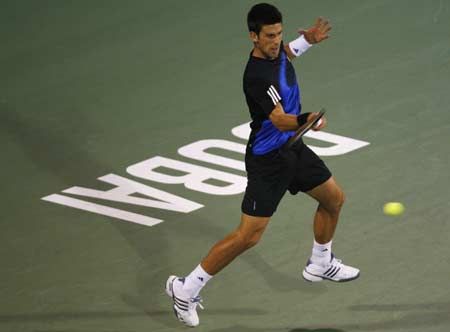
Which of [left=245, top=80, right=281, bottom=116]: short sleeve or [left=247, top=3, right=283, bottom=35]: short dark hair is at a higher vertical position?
[left=247, top=3, right=283, bottom=35]: short dark hair

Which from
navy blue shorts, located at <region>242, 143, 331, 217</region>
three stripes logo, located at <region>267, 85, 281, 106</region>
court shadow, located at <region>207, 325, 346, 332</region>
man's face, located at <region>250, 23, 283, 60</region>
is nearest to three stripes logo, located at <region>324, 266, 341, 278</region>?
court shadow, located at <region>207, 325, 346, 332</region>

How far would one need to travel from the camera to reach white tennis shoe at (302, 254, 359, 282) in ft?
29.2

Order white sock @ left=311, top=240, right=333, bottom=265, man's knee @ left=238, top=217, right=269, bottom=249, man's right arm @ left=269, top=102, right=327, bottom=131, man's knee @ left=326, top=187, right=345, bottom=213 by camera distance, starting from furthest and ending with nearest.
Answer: white sock @ left=311, top=240, right=333, bottom=265, man's knee @ left=326, top=187, right=345, bottom=213, man's knee @ left=238, top=217, right=269, bottom=249, man's right arm @ left=269, top=102, right=327, bottom=131

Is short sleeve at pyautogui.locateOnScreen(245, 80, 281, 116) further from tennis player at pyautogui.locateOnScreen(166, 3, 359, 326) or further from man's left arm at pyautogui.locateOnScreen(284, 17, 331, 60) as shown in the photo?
man's left arm at pyautogui.locateOnScreen(284, 17, 331, 60)

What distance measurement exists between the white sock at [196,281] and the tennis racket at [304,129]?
48.7 inches

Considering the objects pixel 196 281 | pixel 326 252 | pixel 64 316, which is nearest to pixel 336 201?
pixel 326 252

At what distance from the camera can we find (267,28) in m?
7.97

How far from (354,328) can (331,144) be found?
140 inches

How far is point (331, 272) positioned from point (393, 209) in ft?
4.14

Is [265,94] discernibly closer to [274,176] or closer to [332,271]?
[274,176]

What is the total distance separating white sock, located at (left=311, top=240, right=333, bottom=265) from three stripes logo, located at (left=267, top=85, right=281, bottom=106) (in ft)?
4.92

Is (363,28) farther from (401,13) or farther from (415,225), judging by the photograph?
(415,225)

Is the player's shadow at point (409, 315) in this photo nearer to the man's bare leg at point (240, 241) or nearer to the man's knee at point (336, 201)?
the man's knee at point (336, 201)

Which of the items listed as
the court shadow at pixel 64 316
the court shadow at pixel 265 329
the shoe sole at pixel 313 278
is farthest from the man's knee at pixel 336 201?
the court shadow at pixel 64 316
